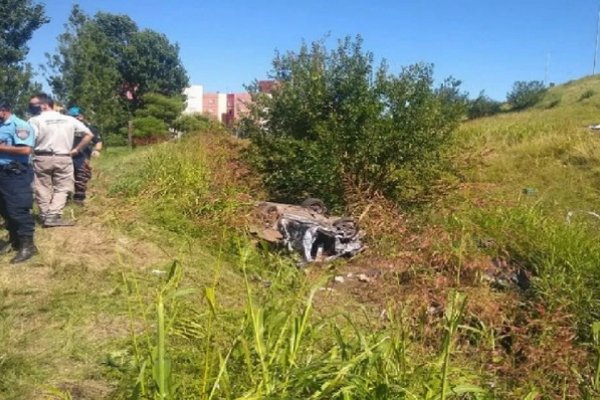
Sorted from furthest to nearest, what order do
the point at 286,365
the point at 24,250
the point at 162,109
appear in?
1. the point at 162,109
2. the point at 24,250
3. the point at 286,365

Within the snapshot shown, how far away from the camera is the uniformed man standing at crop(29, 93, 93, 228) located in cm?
562

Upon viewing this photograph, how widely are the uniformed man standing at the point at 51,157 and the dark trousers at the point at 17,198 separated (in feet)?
2.73

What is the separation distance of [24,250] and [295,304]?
3059 mm

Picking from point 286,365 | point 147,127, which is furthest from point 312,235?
point 147,127

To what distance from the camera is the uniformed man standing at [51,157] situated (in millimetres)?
5621

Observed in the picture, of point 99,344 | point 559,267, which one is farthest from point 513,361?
point 99,344

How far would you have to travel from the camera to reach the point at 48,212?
584 centimetres

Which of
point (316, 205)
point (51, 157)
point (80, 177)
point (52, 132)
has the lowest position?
point (316, 205)

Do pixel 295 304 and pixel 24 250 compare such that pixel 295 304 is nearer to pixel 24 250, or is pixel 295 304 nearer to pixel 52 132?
pixel 24 250

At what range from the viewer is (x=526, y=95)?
115 ft

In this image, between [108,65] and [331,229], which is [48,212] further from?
[108,65]

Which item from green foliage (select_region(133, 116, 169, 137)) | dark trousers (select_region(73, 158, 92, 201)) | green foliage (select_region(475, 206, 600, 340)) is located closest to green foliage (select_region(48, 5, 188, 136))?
green foliage (select_region(133, 116, 169, 137))

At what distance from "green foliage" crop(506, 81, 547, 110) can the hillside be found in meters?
28.1

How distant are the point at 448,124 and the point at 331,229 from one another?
118 inches
